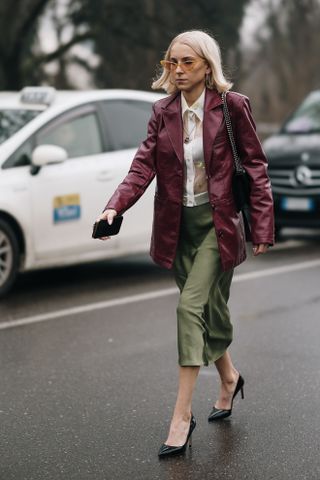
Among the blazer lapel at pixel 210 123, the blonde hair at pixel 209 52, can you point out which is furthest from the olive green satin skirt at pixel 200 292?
the blonde hair at pixel 209 52

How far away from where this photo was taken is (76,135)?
Answer: 855cm

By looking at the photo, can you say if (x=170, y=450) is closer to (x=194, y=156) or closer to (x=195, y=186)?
(x=195, y=186)

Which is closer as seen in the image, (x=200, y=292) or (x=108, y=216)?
(x=108, y=216)

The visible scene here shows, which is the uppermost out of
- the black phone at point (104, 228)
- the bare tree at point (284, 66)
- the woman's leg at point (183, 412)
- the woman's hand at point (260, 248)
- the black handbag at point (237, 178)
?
the black handbag at point (237, 178)

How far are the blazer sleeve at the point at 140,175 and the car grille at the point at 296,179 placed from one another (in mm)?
6290

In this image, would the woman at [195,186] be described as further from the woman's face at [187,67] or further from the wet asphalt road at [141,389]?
the wet asphalt road at [141,389]

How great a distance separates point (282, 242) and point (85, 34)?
8.44 meters

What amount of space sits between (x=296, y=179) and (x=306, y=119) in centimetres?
134

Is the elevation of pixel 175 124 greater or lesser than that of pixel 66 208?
greater

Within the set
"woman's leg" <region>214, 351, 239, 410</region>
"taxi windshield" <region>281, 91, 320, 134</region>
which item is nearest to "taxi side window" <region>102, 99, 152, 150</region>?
"taxi windshield" <region>281, 91, 320, 134</region>

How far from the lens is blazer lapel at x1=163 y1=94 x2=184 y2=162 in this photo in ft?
14.7

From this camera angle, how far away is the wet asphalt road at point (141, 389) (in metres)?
4.30

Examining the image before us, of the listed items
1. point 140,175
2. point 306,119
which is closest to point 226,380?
point 140,175

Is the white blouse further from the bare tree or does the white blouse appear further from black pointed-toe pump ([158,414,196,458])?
the bare tree
